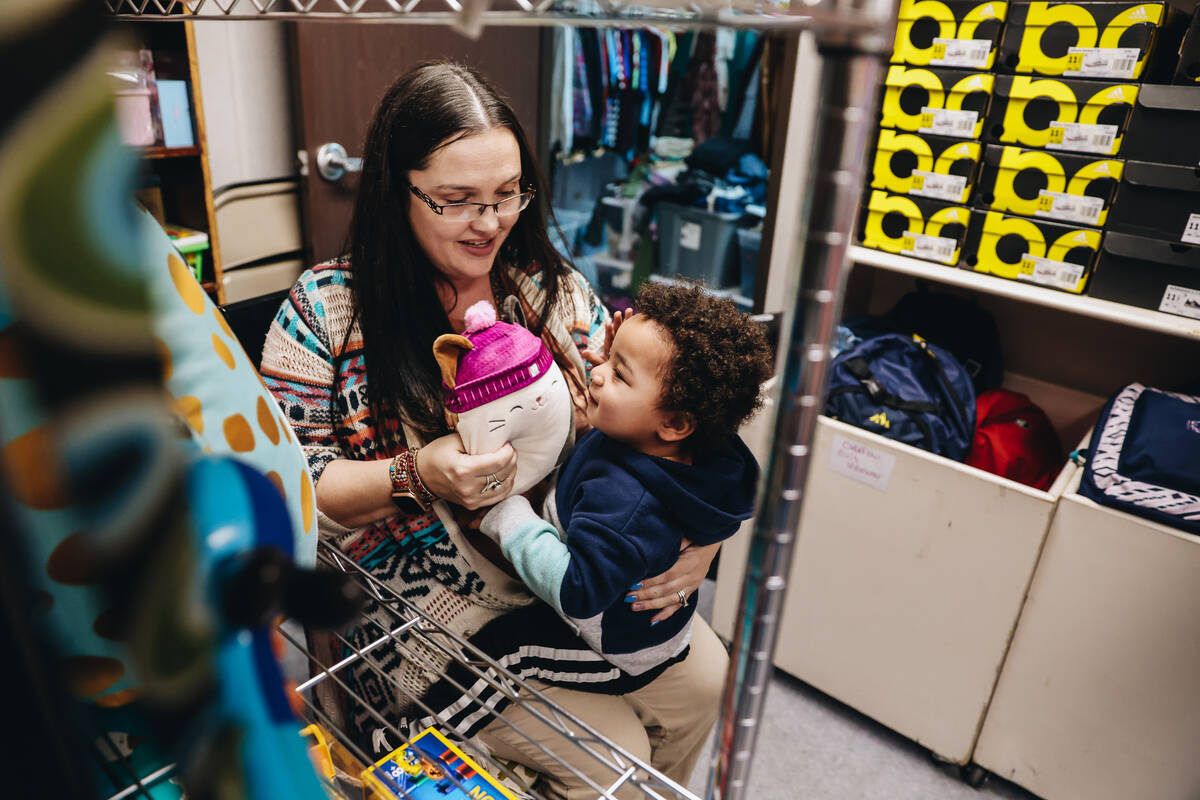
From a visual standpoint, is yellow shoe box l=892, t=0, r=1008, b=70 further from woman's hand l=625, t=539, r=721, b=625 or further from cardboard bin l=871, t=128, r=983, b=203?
woman's hand l=625, t=539, r=721, b=625

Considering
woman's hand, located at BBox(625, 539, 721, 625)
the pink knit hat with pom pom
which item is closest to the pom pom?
the pink knit hat with pom pom

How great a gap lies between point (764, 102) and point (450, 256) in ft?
6.83

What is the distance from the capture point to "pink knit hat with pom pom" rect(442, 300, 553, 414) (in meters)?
0.78

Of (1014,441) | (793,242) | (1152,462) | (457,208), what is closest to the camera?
(793,242)

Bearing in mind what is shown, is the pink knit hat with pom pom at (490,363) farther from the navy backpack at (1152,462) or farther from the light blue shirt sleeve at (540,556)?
the navy backpack at (1152,462)

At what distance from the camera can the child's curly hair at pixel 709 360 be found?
0.89m

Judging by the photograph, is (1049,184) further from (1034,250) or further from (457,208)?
(457,208)

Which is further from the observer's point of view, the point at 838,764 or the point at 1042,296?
the point at 838,764

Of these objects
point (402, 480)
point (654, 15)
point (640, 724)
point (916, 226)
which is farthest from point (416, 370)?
point (916, 226)

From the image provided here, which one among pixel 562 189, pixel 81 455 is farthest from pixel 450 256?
pixel 562 189

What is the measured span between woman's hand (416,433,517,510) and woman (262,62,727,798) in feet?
0.09

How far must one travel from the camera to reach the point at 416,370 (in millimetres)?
1013

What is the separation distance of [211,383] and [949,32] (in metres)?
1.75

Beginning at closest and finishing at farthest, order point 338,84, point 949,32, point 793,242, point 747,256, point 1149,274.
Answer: point 793,242 < point 1149,274 < point 949,32 < point 338,84 < point 747,256
